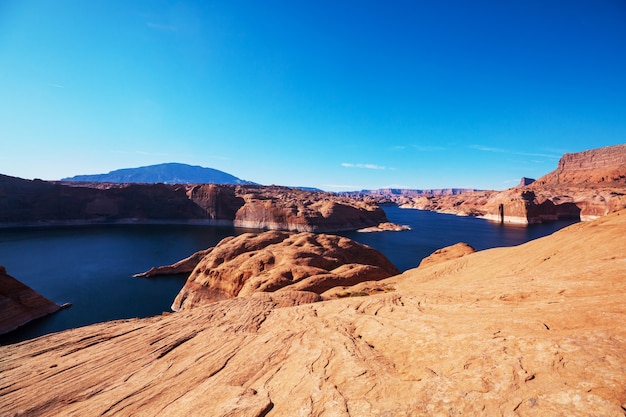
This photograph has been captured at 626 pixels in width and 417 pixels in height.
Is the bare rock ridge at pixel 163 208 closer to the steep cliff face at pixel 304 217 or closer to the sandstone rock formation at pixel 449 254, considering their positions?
the steep cliff face at pixel 304 217

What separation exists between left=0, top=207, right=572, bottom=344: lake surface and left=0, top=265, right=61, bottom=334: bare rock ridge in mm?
877

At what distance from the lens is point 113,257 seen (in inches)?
2630

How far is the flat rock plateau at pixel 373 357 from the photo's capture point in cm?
558

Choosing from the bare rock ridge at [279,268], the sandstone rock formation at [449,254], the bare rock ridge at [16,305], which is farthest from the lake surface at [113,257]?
the sandstone rock formation at [449,254]

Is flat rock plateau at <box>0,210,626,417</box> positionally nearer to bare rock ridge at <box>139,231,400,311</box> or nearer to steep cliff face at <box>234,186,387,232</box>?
bare rock ridge at <box>139,231,400,311</box>

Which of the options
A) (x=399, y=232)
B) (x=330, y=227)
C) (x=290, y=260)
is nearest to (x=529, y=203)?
(x=399, y=232)

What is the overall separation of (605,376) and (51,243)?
4295 inches

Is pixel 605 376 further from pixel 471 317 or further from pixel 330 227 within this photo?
pixel 330 227

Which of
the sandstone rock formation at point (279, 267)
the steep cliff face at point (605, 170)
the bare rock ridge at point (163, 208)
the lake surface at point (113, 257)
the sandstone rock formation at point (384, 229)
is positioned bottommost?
the lake surface at point (113, 257)

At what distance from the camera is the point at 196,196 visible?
13112 cm

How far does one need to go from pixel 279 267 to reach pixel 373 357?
20.3 meters

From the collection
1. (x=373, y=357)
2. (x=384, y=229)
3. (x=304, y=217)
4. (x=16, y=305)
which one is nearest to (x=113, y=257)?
(x=16, y=305)

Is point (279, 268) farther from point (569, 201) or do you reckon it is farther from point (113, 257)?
point (569, 201)

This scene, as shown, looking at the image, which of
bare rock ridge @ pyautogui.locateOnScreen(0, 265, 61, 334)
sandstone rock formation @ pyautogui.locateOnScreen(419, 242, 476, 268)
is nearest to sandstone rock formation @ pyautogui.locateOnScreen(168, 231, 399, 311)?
sandstone rock formation @ pyautogui.locateOnScreen(419, 242, 476, 268)
